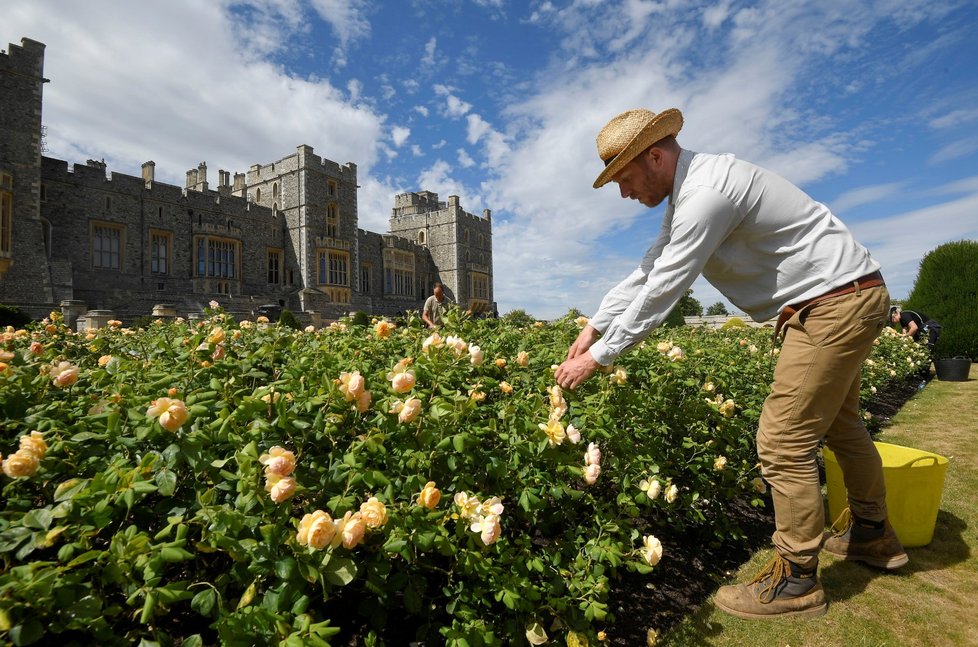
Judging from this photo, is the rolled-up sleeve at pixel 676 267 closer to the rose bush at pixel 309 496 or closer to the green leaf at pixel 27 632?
the rose bush at pixel 309 496

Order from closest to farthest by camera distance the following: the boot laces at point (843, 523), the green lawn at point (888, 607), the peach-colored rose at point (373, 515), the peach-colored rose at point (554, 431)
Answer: the peach-colored rose at point (373, 515)
the peach-colored rose at point (554, 431)
the green lawn at point (888, 607)
the boot laces at point (843, 523)

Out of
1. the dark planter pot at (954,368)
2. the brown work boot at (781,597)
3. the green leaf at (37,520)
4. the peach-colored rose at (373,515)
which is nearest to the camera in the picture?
the green leaf at (37,520)

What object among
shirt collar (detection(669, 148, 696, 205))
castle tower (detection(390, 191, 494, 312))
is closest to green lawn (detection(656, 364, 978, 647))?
shirt collar (detection(669, 148, 696, 205))

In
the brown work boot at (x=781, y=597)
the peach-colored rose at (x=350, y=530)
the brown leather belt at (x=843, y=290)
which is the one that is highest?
the brown leather belt at (x=843, y=290)

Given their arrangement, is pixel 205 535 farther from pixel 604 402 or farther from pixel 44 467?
pixel 604 402

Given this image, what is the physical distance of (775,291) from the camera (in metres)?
2.22

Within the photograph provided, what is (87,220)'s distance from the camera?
70.1 ft

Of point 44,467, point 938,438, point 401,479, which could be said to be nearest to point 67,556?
point 44,467

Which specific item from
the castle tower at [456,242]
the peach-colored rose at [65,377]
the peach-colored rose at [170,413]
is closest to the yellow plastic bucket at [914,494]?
the peach-colored rose at [170,413]

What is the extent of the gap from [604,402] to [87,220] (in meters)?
26.8

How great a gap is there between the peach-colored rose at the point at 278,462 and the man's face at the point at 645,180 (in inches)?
69.6

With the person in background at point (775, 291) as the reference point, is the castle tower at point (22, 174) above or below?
above

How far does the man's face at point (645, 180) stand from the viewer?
2160 mm

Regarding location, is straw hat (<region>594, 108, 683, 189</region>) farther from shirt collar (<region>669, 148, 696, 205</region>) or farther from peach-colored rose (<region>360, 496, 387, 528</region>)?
peach-colored rose (<region>360, 496, 387, 528</region>)
